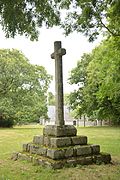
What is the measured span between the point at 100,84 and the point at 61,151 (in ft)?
71.3

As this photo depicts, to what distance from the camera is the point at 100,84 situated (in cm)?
3059

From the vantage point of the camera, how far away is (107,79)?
17188 mm

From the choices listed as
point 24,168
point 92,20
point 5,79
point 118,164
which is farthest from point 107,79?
point 5,79

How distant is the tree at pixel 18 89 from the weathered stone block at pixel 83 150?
80.9ft

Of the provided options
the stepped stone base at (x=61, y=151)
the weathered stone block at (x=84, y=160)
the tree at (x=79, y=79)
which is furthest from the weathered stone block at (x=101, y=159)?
the tree at (x=79, y=79)

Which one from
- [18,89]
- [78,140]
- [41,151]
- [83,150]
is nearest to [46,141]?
[41,151]

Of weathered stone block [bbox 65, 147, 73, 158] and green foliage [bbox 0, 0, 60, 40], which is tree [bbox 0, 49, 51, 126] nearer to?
weathered stone block [bbox 65, 147, 73, 158]

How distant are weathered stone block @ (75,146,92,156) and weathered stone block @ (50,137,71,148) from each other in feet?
1.13

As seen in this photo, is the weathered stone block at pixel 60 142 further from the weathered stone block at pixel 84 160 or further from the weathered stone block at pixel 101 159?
the weathered stone block at pixel 101 159

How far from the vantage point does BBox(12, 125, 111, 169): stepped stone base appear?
30.5 feet

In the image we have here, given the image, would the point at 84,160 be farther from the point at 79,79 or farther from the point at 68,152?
the point at 79,79

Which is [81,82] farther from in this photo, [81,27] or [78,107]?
[81,27]

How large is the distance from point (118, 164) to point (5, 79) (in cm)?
2699

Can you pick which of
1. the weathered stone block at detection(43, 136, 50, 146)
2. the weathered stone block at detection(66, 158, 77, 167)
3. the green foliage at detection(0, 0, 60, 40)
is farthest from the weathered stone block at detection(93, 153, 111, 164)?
the green foliage at detection(0, 0, 60, 40)
